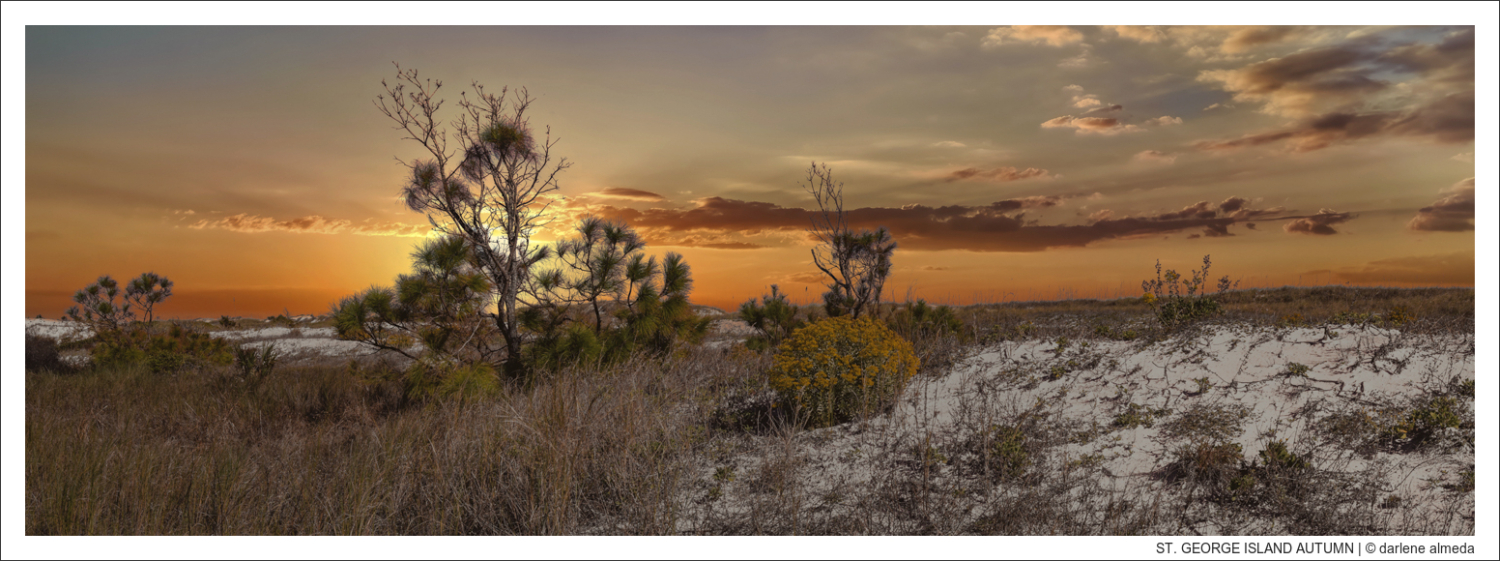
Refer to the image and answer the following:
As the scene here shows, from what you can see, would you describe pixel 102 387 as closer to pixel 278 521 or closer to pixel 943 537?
pixel 278 521

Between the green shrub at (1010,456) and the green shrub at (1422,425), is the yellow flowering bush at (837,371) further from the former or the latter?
the green shrub at (1422,425)

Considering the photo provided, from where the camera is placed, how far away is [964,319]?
10.2 metres

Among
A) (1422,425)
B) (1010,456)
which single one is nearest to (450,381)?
(1010,456)

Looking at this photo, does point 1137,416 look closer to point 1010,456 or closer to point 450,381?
point 1010,456

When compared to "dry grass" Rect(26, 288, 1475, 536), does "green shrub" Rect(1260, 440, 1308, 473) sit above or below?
above

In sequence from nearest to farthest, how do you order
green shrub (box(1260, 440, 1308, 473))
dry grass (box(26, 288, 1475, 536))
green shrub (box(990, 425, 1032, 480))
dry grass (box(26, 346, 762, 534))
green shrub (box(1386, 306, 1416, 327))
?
1. dry grass (box(26, 288, 1475, 536))
2. dry grass (box(26, 346, 762, 534))
3. green shrub (box(1260, 440, 1308, 473))
4. green shrub (box(990, 425, 1032, 480))
5. green shrub (box(1386, 306, 1416, 327))

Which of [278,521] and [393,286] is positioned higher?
[393,286]

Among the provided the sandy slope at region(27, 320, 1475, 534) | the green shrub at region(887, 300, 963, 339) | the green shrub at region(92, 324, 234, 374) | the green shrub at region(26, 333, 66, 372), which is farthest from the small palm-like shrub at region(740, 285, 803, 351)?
the green shrub at region(26, 333, 66, 372)

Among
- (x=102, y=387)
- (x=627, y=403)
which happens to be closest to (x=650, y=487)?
(x=627, y=403)

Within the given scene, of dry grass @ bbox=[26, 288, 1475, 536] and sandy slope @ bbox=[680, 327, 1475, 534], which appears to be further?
sandy slope @ bbox=[680, 327, 1475, 534]

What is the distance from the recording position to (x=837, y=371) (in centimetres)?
620

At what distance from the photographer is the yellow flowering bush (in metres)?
6.14

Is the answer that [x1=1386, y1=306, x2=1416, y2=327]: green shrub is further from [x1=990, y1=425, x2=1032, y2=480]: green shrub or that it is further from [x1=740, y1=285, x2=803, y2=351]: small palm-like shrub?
[x1=740, y1=285, x2=803, y2=351]: small palm-like shrub

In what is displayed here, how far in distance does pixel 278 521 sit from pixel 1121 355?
7.33 metres
